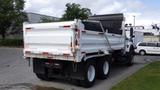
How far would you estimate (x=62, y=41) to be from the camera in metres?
10.1

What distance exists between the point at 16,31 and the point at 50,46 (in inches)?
1445

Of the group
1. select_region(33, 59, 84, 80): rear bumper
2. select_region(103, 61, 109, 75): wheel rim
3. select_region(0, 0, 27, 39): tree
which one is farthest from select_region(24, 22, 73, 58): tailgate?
select_region(0, 0, 27, 39): tree

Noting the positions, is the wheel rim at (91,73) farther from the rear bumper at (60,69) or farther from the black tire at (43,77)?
the black tire at (43,77)

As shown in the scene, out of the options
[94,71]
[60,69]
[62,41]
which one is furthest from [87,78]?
[62,41]

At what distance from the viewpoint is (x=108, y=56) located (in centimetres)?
1302

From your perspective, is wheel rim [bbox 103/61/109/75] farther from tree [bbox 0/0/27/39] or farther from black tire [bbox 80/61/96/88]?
tree [bbox 0/0/27/39]

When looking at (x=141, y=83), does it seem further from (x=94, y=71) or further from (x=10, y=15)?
(x=10, y=15)

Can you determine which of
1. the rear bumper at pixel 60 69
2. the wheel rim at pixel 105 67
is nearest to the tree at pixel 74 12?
the wheel rim at pixel 105 67

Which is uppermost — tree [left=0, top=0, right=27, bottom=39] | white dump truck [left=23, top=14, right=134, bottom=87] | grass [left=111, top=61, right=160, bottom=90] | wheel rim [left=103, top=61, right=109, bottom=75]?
Result: tree [left=0, top=0, right=27, bottom=39]

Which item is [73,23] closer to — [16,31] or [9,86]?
[9,86]

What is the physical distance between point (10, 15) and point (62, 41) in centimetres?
3534

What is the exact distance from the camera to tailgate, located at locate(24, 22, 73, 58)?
9.94m

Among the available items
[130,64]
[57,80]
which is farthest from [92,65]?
[130,64]

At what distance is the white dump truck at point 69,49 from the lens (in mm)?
9820
